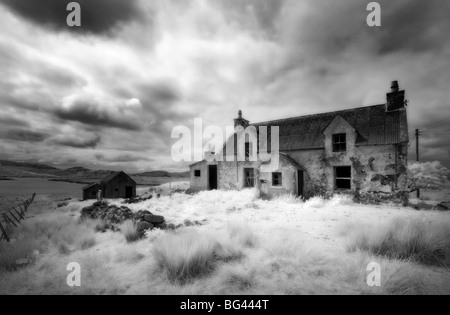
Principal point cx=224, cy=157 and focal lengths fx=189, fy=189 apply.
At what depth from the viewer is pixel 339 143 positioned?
1447 centimetres

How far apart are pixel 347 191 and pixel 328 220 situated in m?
6.68

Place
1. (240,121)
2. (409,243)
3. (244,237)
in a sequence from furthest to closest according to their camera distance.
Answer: (240,121)
(244,237)
(409,243)

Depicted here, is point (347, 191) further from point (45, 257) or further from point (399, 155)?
point (45, 257)

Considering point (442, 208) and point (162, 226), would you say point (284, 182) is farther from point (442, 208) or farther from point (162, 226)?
point (162, 226)

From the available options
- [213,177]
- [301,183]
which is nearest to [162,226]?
[301,183]

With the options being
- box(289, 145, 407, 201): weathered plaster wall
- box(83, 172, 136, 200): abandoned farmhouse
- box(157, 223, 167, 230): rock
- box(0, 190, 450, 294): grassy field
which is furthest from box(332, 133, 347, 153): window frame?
box(83, 172, 136, 200): abandoned farmhouse

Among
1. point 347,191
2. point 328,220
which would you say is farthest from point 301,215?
point 347,191

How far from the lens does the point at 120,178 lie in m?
24.4

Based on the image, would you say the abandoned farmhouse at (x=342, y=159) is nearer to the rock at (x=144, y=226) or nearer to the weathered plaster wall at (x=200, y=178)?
the weathered plaster wall at (x=200, y=178)

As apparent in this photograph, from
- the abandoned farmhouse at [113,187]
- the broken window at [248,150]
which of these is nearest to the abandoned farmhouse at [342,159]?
the broken window at [248,150]

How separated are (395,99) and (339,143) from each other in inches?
191

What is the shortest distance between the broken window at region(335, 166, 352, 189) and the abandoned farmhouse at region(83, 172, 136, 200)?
76.7 feet

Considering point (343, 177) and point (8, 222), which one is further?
point (343, 177)
